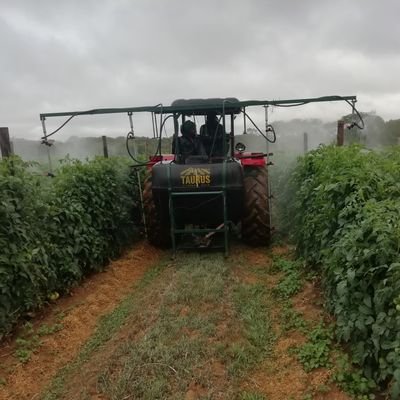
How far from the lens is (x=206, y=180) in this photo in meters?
6.16

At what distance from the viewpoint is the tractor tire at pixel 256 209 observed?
6785 millimetres

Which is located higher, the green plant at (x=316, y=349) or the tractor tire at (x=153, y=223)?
the tractor tire at (x=153, y=223)

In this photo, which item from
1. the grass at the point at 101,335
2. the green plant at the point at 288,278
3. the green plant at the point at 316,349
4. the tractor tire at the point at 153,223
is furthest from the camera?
the tractor tire at the point at 153,223

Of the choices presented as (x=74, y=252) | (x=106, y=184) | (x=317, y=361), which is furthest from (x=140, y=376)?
(x=106, y=184)

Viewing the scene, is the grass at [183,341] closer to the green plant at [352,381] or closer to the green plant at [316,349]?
the green plant at [316,349]

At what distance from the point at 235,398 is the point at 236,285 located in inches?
83.0

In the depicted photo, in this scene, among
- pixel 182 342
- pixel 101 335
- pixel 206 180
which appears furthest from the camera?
pixel 206 180

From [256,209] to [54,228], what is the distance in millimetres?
3155

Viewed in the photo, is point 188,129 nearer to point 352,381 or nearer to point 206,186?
point 206,186

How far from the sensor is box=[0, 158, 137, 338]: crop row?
4164mm

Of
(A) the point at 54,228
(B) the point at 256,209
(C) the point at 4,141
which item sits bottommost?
(B) the point at 256,209

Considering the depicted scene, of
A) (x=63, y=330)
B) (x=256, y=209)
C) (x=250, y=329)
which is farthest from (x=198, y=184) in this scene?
(x=63, y=330)

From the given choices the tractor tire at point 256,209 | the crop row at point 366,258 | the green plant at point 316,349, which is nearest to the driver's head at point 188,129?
the tractor tire at point 256,209

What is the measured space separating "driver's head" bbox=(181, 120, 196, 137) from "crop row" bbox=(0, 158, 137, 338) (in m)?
1.43
